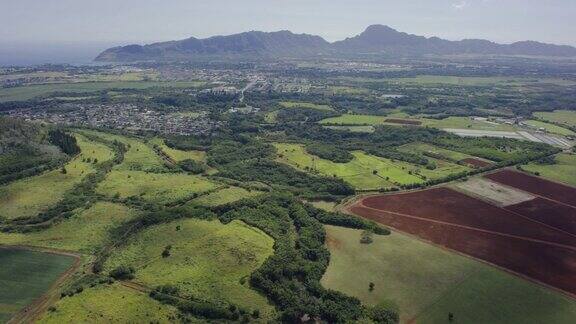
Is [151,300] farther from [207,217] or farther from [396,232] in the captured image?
[396,232]

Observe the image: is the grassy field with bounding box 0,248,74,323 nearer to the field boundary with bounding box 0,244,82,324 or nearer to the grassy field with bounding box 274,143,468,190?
the field boundary with bounding box 0,244,82,324

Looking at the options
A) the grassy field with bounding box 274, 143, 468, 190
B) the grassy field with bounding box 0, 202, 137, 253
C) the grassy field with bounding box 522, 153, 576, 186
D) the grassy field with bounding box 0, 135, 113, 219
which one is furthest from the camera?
the grassy field with bounding box 522, 153, 576, 186

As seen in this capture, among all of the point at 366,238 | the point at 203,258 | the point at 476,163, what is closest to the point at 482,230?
the point at 366,238

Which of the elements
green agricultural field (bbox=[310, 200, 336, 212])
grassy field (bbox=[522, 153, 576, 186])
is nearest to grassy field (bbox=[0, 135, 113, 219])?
green agricultural field (bbox=[310, 200, 336, 212])

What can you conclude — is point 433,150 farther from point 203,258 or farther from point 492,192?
point 203,258

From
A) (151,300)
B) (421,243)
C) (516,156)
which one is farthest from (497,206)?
(151,300)
